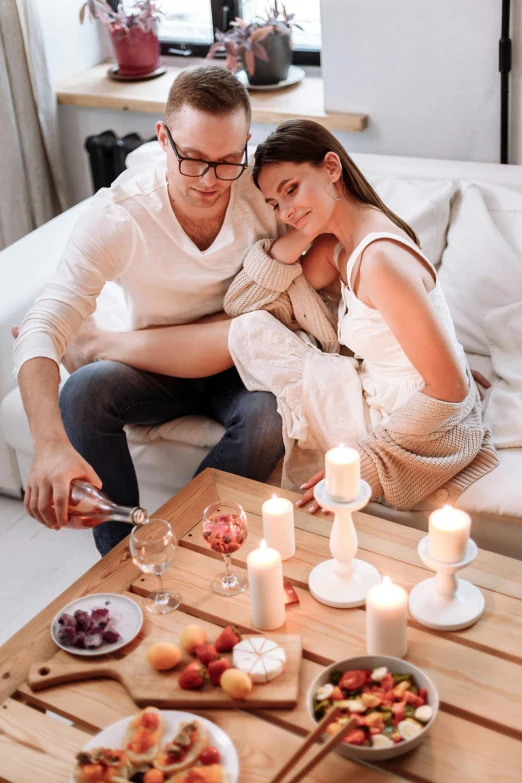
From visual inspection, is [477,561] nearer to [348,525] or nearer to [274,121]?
[348,525]

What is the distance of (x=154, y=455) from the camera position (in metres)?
2.22

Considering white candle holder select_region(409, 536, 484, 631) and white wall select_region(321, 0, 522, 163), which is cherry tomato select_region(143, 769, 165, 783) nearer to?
white candle holder select_region(409, 536, 484, 631)

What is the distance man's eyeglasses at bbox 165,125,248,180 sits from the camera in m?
1.90

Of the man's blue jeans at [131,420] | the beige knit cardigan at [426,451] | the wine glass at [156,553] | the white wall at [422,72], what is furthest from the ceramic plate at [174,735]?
the white wall at [422,72]

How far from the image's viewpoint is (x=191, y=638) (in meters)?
1.41

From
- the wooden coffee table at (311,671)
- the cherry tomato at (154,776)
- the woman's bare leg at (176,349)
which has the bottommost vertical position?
the wooden coffee table at (311,671)

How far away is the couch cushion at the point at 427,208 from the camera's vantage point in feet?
7.72

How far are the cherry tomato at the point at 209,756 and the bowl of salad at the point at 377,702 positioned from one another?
14cm

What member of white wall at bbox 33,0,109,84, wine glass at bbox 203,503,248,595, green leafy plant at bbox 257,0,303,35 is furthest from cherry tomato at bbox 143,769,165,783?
white wall at bbox 33,0,109,84

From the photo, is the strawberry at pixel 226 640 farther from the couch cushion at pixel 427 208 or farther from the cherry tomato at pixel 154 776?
the couch cushion at pixel 427 208

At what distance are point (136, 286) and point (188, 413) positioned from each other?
13.3 inches

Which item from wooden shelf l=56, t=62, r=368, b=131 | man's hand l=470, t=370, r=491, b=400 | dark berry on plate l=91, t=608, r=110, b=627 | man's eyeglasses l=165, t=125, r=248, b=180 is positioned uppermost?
man's eyeglasses l=165, t=125, r=248, b=180

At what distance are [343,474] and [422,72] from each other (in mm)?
1593

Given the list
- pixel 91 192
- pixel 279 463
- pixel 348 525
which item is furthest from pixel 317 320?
pixel 91 192
